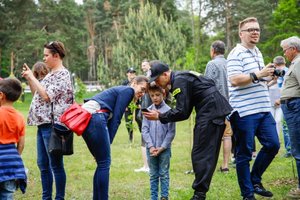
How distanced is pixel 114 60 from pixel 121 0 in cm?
2155

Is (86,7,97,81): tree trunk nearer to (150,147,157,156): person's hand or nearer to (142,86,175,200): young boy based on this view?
(142,86,175,200): young boy

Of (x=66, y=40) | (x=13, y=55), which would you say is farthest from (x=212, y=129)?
(x=66, y=40)

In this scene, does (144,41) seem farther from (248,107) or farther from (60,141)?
(60,141)

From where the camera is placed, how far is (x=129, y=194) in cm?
607

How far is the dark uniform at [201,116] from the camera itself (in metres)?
4.61

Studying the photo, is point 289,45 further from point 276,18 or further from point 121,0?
point 121,0

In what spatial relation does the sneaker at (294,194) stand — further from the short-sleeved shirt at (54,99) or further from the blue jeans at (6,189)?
the blue jeans at (6,189)

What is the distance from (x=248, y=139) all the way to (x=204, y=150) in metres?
0.71

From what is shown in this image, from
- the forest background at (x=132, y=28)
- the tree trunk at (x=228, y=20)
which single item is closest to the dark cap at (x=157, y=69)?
the forest background at (x=132, y=28)

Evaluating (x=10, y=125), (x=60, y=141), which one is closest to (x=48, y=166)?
(x=60, y=141)

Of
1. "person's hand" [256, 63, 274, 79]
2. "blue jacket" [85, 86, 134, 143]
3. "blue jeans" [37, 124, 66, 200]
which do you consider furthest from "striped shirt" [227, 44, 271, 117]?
"blue jeans" [37, 124, 66, 200]

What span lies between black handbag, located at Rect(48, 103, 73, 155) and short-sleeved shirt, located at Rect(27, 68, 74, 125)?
0.53ft

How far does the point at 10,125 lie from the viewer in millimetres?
4301

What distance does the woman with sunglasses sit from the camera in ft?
16.2
